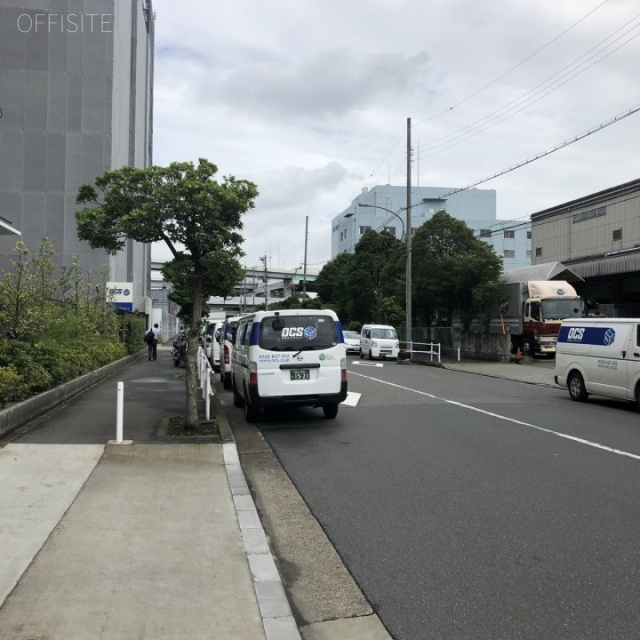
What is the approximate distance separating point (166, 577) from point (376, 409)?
8.61 meters

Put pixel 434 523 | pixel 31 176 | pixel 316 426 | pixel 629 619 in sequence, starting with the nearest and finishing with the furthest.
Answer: pixel 629 619 → pixel 434 523 → pixel 316 426 → pixel 31 176

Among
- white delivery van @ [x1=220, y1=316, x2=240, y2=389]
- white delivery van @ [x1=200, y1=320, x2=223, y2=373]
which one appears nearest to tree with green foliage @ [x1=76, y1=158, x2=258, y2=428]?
white delivery van @ [x1=220, y1=316, x2=240, y2=389]

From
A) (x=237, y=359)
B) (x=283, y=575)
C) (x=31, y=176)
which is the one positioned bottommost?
(x=283, y=575)

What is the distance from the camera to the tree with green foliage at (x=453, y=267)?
101 feet

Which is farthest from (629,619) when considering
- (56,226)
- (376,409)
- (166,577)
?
(56,226)

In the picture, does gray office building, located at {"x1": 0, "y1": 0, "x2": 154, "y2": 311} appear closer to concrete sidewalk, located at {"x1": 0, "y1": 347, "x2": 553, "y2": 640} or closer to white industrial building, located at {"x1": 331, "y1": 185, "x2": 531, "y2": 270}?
concrete sidewalk, located at {"x1": 0, "y1": 347, "x2": 553, "y2": 640}

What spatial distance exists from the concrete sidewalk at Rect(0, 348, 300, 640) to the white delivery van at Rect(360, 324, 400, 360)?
23086 millimetres

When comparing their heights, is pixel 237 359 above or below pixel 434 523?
above

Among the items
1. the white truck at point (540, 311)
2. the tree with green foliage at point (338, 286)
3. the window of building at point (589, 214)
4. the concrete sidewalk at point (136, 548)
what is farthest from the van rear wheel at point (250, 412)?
the tree with green foliage at point (338, 286)

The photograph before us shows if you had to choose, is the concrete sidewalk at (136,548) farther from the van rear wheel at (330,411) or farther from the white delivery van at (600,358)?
the white delivery van at (600,358)

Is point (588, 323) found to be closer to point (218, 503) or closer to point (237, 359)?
point (237, 359)

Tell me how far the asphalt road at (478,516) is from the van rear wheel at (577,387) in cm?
285

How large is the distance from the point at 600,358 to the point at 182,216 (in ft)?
30.8

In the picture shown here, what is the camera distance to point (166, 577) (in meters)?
4.23
